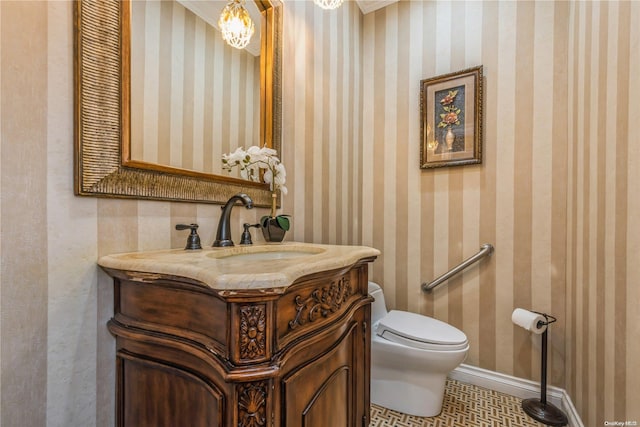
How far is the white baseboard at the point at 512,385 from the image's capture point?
1465 millimetres

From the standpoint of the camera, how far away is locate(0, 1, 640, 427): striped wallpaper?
64 centimetres

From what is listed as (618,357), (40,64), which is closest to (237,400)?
(40,64)

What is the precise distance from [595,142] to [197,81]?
1610 mm

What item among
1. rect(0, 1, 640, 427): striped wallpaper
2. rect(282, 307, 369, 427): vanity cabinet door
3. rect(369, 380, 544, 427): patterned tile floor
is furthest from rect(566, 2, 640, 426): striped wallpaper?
rect(282, 307, 369, 427): vanity cabinet door

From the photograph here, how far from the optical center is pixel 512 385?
5.41ft

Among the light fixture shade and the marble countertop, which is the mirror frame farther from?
the light fixture shade

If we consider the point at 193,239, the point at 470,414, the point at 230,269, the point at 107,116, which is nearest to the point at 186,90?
the point at 107,116

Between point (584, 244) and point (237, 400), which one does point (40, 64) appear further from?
point (584, 244)

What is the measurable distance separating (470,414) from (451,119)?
67.7 inches

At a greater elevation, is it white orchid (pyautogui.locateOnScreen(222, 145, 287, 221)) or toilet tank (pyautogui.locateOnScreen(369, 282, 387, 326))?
white orchid (pyautogui.locateOnScreen(222, 145, 287, 221))

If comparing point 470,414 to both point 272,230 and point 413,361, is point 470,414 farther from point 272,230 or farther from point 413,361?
point 272,230

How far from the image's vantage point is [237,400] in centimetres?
53

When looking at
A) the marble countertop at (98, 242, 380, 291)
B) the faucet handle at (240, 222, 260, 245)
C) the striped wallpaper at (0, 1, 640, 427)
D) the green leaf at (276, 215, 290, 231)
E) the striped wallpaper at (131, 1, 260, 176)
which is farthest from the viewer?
the green leaf at (276, 215, 290, 231)

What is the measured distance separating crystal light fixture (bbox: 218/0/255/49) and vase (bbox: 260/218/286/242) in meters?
0.76
